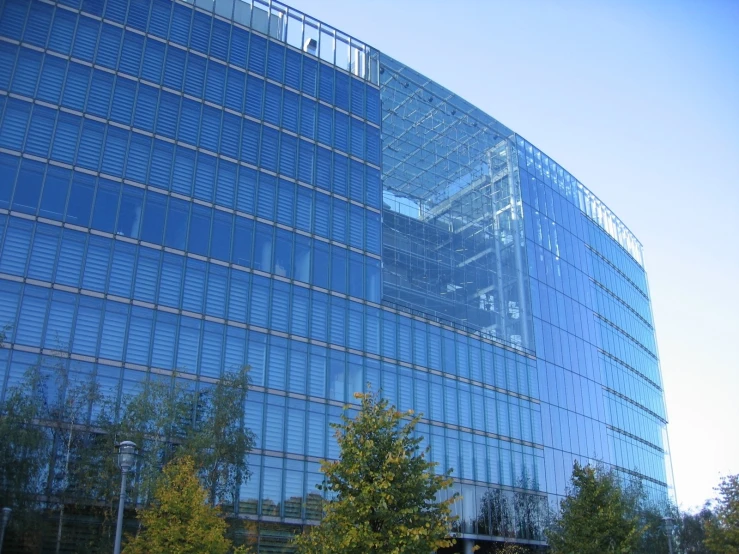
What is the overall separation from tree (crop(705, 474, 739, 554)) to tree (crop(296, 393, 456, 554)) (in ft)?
74.3

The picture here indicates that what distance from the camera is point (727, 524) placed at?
42562mm

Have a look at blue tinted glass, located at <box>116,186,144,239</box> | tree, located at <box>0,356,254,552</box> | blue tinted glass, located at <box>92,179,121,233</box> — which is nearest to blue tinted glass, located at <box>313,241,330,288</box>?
tree, located at <box>0,356,254,552</box>

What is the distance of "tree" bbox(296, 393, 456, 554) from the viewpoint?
976 inches

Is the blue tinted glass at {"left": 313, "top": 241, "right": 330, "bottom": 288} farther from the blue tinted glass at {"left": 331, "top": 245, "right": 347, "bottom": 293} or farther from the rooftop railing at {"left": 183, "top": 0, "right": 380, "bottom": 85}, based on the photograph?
the rooftop railing at {"left": 183, "top": 0, "right": 380, "bottom": 85}

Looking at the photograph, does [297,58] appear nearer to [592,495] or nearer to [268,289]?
[268,289]

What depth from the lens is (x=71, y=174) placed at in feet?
134

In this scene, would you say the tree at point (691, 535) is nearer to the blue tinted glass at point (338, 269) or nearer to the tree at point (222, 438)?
the blue tinted glass at point (338, 269)

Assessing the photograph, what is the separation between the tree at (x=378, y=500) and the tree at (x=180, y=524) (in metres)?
4.84

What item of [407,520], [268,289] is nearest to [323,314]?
[268,289]

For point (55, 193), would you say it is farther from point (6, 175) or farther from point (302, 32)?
point (302, 32)

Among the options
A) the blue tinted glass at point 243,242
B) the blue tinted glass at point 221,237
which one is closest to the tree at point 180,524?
the blue tinted glass at point 221,237

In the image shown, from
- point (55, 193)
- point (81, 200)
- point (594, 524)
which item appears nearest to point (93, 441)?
point (81, 200)

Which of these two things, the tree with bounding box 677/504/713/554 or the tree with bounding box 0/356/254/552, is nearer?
the tree with bounding box 0/356/254/552

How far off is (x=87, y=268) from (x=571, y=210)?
1733 inches
